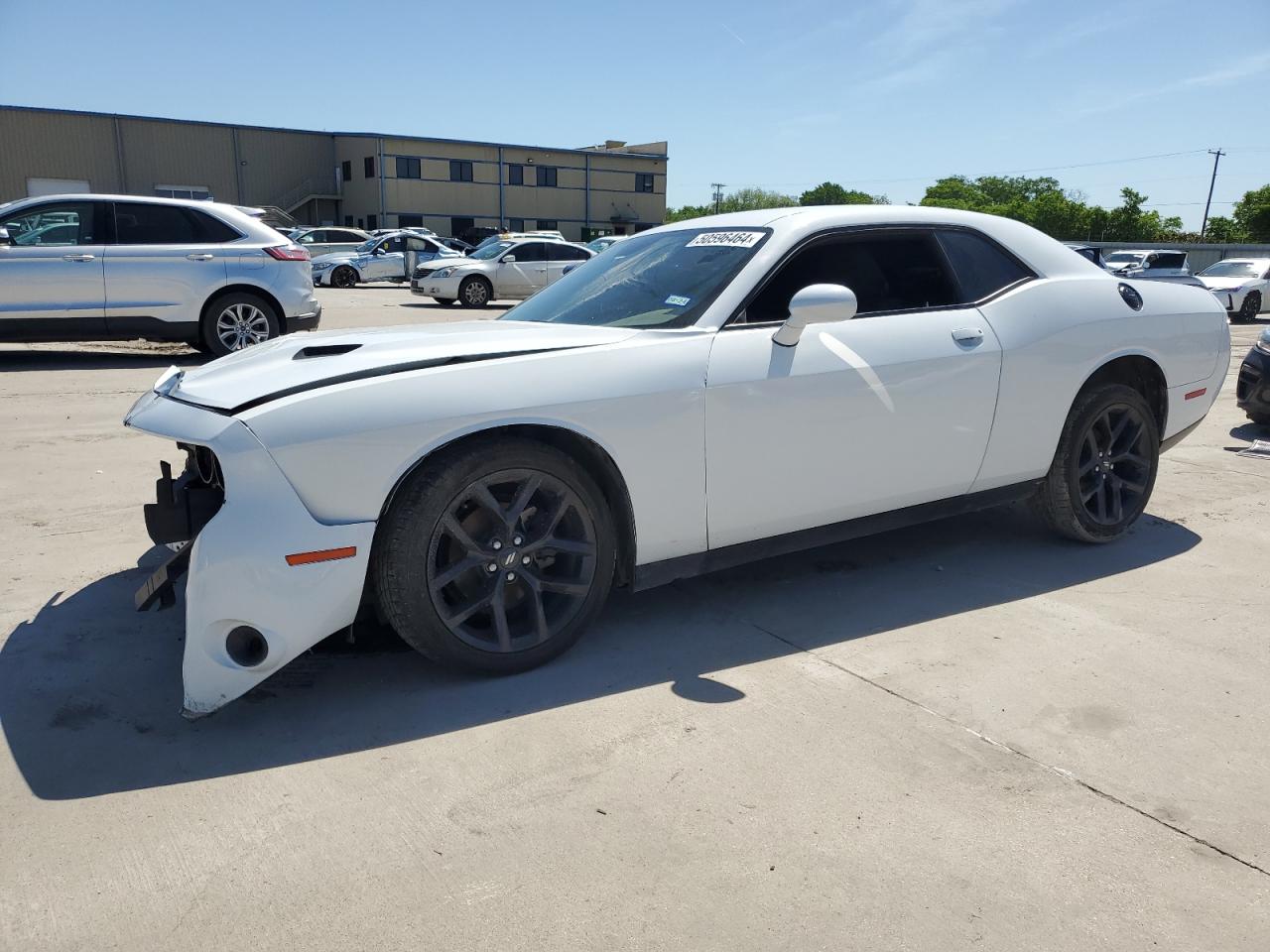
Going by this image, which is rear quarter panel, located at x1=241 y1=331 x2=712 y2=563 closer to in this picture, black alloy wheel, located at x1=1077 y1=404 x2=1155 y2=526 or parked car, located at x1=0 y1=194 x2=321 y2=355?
black alloy wheel, located at x1=1077 y1=404 x2=1155 y2=526

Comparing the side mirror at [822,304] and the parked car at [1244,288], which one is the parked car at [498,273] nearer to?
the parked car at [1244,288]

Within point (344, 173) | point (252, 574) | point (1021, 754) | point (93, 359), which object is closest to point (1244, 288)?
point (93, 359)

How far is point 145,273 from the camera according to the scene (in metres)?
9.39

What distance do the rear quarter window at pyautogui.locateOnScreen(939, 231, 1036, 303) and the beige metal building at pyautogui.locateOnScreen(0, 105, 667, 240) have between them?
52.4 m

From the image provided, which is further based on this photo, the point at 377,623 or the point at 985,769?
the point at 377,623

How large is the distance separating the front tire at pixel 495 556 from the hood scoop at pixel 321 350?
57 cm

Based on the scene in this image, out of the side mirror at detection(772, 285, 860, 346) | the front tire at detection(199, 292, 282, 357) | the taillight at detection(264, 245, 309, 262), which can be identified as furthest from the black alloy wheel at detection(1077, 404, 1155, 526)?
the taillight at detection(264, 245, 309, 262)

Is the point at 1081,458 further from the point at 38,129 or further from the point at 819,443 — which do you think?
the point at 38,129

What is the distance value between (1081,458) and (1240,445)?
367cm

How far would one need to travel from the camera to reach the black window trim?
3475mm

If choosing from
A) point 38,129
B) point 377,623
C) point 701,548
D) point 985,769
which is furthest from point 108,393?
point 38,129

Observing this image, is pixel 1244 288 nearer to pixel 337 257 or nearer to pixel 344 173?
pixel 337 257

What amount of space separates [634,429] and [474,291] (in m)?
17.3

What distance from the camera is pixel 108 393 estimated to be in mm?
8055
